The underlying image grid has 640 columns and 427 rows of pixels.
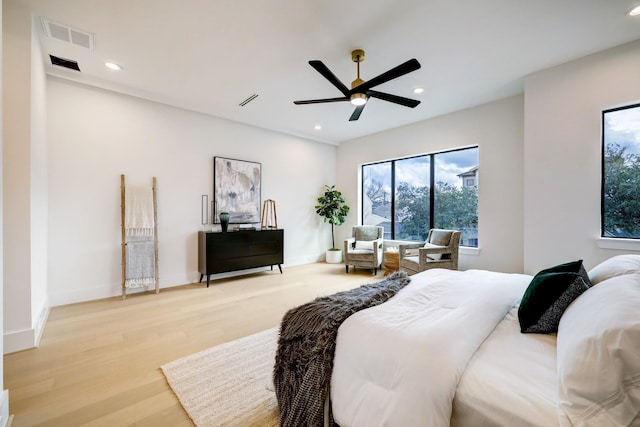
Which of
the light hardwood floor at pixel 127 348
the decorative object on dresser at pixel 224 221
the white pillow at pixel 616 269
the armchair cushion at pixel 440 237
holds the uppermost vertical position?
the decorative object on dresser at pixel 224 221

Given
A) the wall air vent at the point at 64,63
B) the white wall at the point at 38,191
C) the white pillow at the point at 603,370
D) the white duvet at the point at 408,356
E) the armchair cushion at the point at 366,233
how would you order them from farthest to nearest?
the armchair cushion at the point at 366,233, the wall air vent at the point at 64,63, the white wall at the point at 38,191, the white duvet at the point at 408,356, the white pillow at the point at 603,370

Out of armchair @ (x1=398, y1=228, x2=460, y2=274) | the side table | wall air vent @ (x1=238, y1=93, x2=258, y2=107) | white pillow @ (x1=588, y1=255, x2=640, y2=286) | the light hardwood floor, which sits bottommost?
the light hardwood floor

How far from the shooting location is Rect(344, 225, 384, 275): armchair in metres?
5.18

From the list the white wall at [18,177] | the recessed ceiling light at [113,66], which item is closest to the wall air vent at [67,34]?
the white wall at [18,177]

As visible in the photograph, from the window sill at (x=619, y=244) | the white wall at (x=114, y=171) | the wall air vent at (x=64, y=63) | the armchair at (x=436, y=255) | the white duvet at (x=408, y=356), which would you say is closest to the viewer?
the white duvet at (x=408, y=356)

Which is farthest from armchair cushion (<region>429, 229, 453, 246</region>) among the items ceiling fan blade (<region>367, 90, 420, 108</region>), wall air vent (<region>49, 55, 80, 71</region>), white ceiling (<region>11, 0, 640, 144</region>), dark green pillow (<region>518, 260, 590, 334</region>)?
wall air vent (<region>49, 55, 80, 71</region>)

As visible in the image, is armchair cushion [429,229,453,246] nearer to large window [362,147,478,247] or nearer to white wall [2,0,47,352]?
large window [362,147,478,247]

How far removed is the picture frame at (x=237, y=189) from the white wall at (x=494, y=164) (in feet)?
11.0

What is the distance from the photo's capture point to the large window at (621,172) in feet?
9.79

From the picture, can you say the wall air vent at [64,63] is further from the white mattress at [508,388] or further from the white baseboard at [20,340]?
the white mattress at [508,388]

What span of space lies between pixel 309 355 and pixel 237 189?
161 inches

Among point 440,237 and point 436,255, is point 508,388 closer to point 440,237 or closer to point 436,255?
point 436,255

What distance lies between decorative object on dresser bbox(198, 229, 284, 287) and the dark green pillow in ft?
13.2

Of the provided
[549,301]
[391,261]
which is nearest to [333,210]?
[391,261]
